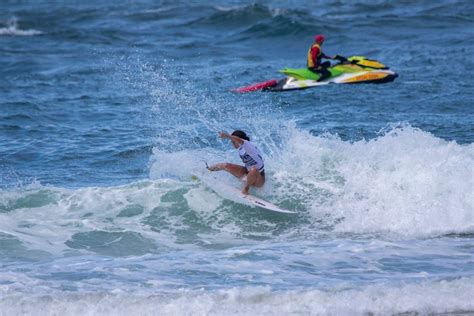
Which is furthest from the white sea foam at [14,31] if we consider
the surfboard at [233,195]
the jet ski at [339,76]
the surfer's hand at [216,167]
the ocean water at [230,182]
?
the surfer's hand at [216,167]

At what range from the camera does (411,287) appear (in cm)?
974

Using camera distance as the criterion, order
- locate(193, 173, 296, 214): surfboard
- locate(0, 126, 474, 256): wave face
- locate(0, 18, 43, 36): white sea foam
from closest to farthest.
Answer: locate(0, 126, 474, 256): wave face < locate(193, 173, 296, 214): surfboard < locate(0, 18, 43, 36): white sea foam

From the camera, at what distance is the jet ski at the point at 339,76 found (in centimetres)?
2178

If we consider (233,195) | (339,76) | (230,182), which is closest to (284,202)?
(233,195)

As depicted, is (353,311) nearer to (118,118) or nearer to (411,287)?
(411,287)

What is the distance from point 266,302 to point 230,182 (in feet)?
15.2

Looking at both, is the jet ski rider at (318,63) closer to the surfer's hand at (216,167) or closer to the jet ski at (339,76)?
the jet ski at (339,76)

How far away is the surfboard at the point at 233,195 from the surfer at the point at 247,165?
123mm

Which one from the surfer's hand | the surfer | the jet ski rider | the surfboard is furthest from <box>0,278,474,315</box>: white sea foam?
the jet ski rider

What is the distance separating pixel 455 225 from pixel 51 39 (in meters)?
21.2

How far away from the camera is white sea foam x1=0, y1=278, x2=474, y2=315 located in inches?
370

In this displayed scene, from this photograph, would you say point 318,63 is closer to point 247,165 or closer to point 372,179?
point 372,179

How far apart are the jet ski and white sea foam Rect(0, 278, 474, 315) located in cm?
1235

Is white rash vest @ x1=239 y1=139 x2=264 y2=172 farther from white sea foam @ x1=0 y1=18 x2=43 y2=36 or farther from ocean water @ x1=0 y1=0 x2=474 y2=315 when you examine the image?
white sea foam @ x1=0 y1=18 x2=43 y2=36
